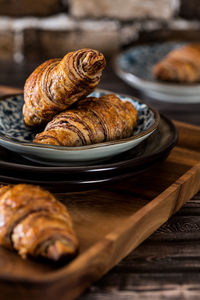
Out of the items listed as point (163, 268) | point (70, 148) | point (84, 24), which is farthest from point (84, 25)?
point (163, 268)

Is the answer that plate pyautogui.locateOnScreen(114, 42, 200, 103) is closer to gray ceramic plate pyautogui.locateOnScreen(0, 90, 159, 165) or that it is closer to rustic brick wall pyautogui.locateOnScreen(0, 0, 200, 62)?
rustic brick wall pyautogui.locateOnScreen(0, 0, 200, 62)

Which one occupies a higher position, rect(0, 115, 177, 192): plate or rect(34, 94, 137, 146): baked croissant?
rect(34, 94, 137, 146): baked croissant

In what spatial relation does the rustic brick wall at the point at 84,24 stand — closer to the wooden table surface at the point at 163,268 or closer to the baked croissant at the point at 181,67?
the baked croissant at the point at 181,67

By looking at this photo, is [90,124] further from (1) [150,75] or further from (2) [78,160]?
(1) [150,75]

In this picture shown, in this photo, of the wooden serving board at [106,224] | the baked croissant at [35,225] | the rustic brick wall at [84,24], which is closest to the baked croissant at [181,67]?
the rustic brick wall at [84,24]

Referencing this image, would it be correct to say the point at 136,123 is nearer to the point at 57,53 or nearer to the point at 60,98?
the point at 60,98

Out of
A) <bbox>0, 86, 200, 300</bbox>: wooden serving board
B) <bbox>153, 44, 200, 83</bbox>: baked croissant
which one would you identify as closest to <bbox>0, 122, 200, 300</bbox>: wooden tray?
<bbox>0, 86, 200, 300</bbox>: wooden serving board
